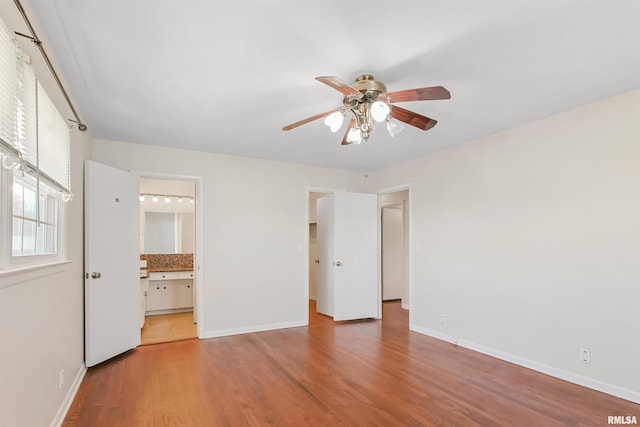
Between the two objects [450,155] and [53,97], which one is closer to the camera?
[53,97]

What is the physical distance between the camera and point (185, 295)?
19.3 feet

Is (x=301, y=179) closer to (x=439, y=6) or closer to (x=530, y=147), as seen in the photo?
(x=530, y=147)

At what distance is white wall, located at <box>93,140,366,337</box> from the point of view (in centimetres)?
432

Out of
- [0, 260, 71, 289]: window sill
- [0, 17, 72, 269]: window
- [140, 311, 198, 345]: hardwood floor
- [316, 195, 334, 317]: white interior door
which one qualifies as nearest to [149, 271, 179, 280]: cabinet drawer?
[140, 311, 198, 345]: hardwood floor

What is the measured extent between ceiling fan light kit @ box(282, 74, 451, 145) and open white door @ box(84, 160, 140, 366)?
2.58 metres

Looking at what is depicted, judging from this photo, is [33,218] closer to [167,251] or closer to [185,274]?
[185,274]

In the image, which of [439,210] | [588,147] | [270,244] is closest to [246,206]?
[270,244]

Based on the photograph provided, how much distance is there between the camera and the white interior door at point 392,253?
6.94 meters

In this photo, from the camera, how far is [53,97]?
2.23 metres

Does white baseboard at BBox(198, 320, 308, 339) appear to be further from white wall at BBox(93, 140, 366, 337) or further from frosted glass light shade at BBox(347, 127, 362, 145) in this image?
frosted glass light shade at BBox(347, 127, 362, 145)

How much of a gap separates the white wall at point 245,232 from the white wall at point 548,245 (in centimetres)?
195

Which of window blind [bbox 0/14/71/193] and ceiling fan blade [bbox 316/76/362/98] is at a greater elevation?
ceiling fan blade [bbox 316/76/362/98]

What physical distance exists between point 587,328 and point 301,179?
12.3ft

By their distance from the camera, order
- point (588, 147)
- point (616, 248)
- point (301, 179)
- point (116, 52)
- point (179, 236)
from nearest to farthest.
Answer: point (116, 52) < point (616, 248) < point (588, 147) < point (301, 179) < point (179, 236)
